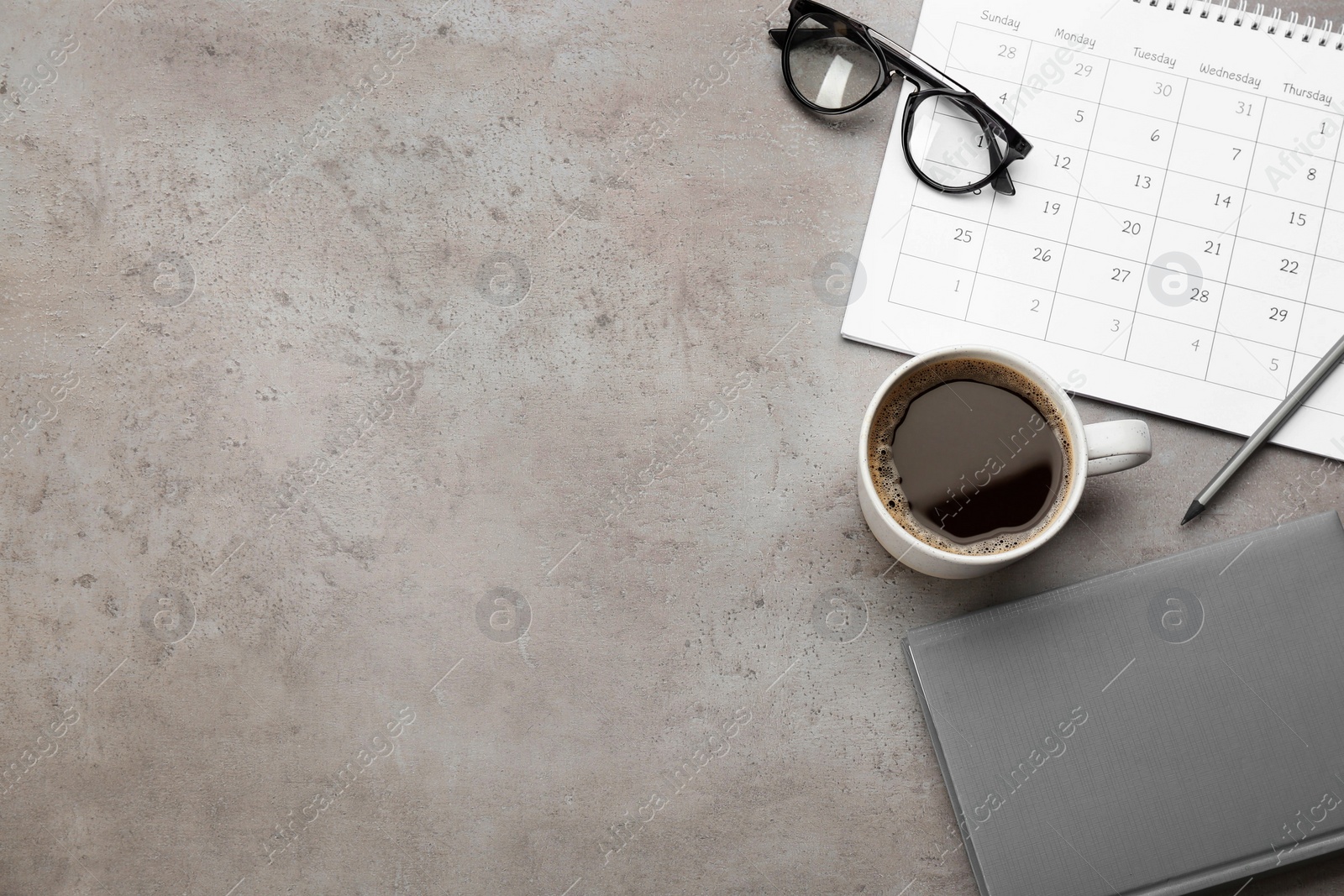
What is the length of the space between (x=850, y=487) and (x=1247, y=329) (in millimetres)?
403

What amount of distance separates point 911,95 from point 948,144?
6 cm

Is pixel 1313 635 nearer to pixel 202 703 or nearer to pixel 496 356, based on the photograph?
pixel 496 356

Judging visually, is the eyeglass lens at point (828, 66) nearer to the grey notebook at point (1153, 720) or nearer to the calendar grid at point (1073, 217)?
the calendar grid at point (1073, 217)

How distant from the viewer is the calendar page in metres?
0.79

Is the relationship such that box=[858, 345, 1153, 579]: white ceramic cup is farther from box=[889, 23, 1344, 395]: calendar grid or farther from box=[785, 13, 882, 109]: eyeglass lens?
box=[785, 13, 882, 109]: eyeglass lens

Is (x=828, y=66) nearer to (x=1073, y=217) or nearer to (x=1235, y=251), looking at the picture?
(x=1073, y=217)

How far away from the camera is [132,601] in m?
0.82

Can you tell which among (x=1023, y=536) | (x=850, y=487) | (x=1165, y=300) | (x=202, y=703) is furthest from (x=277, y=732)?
(x=1165, y=300)

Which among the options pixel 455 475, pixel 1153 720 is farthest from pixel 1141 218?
pixel 455 475

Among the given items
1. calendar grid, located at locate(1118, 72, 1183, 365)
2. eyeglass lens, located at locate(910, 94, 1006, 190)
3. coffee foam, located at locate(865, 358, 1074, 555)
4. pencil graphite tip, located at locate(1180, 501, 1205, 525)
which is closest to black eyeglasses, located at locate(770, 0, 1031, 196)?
eyeglass lens, located at locate(910, 94, 1006, 190)

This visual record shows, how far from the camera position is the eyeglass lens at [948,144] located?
2.69ft

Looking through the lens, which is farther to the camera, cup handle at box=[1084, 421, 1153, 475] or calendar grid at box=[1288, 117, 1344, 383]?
calendar grid at box=[1288, 117, 1344, 383]

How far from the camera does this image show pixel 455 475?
0.82 metres

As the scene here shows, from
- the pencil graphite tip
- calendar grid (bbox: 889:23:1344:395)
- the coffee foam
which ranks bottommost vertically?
the pencil graphite tip
